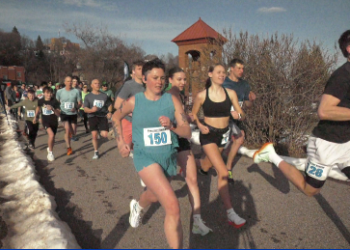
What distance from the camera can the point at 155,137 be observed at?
2.68 metres

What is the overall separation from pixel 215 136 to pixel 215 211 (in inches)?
39.7

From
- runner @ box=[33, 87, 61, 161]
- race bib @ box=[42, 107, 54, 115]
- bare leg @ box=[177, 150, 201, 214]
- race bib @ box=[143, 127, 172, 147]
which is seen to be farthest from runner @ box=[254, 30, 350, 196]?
race bib @ box=[42, 107, 54, 115]

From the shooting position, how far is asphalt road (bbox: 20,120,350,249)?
2955 mm

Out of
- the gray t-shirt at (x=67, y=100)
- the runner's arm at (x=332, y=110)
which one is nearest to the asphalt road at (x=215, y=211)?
the runner's arm at (x=332, y=110)

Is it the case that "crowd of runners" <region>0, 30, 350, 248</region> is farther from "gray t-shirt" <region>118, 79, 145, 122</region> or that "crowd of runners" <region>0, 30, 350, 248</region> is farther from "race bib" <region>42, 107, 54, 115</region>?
"race bib" <region>42, 107, 54, 115</region>

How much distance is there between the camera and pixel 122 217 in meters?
3.54

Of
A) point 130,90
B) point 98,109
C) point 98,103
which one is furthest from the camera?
point 98,103

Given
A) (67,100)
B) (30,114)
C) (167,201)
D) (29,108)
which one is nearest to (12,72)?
(29,108)

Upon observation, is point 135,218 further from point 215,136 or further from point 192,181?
point 215,136

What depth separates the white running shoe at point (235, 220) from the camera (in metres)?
3.09

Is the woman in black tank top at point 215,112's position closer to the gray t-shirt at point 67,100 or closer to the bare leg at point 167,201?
the bare leg at point 167,201

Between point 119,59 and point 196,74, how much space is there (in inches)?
1057

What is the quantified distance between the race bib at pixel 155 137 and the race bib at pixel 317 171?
1.46m

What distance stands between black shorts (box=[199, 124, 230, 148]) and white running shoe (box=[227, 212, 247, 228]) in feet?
3.22
